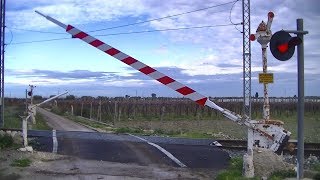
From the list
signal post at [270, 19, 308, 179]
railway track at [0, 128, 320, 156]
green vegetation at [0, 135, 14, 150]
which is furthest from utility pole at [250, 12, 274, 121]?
green vegetation at [0, 135, 14, 150]

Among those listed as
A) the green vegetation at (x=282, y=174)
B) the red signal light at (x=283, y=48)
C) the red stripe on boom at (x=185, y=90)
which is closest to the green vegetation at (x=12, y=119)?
the red stripe on boom at (x=185, y=90)

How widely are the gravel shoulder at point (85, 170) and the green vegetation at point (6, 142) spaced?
1406 millimetres

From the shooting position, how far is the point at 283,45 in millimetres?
7113

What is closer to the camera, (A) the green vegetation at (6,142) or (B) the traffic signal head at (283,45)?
(B) the traffic signal head at (283,45)

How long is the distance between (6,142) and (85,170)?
4.11 meters

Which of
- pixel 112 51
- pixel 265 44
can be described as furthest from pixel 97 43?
pixel 265 44

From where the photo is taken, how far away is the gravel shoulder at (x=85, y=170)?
1016 centimetres

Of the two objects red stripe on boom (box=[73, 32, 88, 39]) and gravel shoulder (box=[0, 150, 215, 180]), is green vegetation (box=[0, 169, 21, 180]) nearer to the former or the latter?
gravel shoulder (box=[0, 150, 215, 180])

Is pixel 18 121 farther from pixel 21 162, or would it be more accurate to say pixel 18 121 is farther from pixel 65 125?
pixel 21 162

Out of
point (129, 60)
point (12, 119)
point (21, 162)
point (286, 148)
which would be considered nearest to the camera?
point (129, 60)

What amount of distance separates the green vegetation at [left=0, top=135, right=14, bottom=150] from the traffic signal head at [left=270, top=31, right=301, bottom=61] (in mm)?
9312

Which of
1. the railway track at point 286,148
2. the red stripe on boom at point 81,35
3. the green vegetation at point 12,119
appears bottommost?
the railway track at point 286,148

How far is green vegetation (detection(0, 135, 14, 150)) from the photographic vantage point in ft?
45.0

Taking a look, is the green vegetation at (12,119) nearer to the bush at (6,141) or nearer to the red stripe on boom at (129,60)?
the bush at (6,141)
